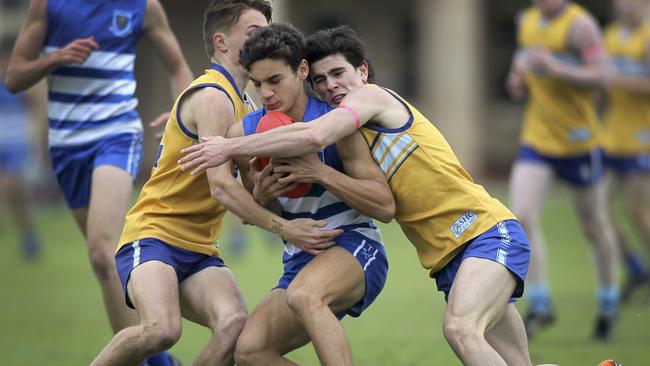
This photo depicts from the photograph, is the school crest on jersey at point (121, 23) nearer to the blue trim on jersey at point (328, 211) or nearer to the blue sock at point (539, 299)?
the blue trim on jersey at point (328, 211)

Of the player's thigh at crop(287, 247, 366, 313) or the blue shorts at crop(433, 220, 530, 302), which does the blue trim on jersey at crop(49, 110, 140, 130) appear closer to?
the player's thigh at crop(287, 247, 366, 313)

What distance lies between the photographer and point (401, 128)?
6016 millimetres

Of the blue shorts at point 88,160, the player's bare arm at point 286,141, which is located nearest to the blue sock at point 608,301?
the blue shorts at point 88,160

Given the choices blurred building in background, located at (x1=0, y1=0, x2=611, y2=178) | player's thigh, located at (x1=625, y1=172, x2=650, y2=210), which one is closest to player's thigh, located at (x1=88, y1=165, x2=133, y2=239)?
player's thigh, located at (x1=625, y1=172, x2=650, y2=210)

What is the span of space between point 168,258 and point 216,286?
0.95 feet

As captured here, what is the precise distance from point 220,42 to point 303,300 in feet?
5.16

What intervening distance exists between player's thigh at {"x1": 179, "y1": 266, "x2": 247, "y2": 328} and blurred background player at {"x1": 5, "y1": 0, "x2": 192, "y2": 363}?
1.13 m

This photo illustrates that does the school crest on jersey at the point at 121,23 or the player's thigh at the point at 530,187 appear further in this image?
the player's thigh at the point at 530,187

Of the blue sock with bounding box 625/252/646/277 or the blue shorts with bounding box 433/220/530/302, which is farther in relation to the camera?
the blue sock with bounding box 625/252/646/277

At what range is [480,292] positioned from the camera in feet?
18.9

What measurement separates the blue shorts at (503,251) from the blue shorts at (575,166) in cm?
397

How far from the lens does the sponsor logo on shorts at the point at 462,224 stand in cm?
600

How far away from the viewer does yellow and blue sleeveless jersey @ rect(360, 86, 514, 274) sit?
5.99 meters

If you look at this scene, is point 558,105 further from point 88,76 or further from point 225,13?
point 225,13
